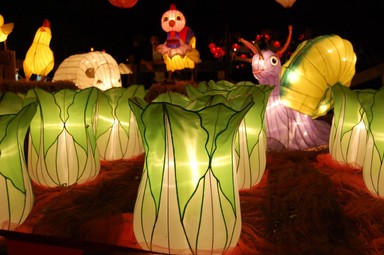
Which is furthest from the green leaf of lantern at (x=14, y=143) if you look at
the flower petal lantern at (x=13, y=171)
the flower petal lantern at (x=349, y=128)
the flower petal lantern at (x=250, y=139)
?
the flower petal lantern at (x=349, y=128)

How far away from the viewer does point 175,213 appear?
5.10 feet

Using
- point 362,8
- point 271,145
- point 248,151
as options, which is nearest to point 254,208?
point 248,151

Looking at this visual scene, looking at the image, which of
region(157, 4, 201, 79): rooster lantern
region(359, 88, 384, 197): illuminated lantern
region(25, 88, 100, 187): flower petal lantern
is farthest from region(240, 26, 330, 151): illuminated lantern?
region(157, 4, 201, 79): rooster lantern

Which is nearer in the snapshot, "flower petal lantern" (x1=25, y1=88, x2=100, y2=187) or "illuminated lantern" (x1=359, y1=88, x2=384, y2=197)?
"illuminated lantern" (x1=359, y1=88, x2=384, y2=197)

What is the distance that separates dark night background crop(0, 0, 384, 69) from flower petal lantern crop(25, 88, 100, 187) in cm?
563

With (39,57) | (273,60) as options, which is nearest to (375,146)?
(273,60)

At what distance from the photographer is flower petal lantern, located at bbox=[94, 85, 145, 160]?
302 centimetres

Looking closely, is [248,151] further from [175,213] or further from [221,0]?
[221,0]

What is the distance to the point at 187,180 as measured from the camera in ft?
5.16

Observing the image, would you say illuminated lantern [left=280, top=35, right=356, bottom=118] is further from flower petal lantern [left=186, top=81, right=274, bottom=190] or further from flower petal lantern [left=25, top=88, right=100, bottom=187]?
flower petal lantern [left=25, top=88, right=100, bottom=187]

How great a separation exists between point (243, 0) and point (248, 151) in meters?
6.65

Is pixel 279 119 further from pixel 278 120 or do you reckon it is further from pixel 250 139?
pixel 250 139

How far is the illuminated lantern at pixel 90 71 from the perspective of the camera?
6285 millimetres

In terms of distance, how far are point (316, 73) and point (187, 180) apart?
108 inches
